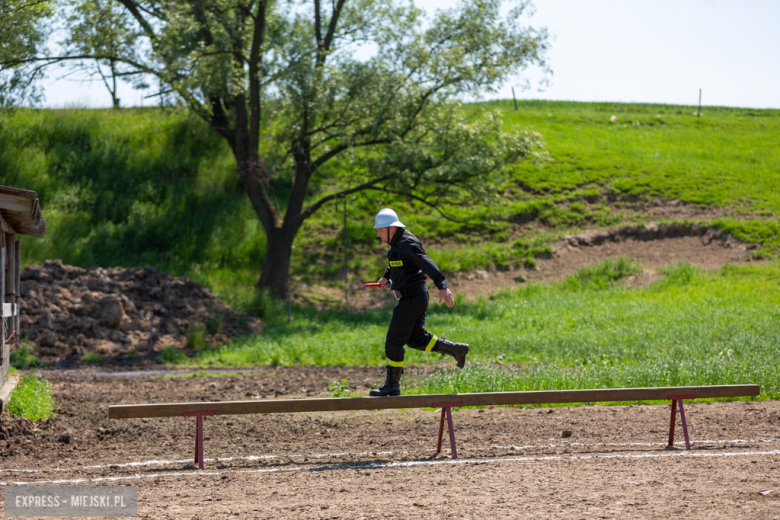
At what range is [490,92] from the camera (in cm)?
2270

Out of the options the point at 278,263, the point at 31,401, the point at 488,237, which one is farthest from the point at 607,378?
the point at 488,237

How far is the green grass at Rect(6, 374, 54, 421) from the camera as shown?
8.84 m

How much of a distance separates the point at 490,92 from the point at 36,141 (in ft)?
66.5

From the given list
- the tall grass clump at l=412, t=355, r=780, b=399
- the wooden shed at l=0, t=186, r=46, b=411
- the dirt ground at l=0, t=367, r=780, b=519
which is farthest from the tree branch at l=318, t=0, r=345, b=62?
the tall grass clump at l=412, t=355, r=780, b=399

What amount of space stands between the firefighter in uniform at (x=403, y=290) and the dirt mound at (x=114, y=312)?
12.2m

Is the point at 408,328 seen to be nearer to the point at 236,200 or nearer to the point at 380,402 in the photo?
the point at 380,402

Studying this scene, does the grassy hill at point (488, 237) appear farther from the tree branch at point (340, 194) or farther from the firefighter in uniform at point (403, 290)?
the firefighter in uniform at point (403, 290)

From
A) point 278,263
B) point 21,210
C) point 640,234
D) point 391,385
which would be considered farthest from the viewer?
point 640,234

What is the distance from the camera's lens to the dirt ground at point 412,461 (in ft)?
16.9

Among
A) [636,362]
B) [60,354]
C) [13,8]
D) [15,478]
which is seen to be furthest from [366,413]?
[13,8]

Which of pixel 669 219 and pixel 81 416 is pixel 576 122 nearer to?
pixel 669 219

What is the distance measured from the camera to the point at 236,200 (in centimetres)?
2894

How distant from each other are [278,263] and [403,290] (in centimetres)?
1697

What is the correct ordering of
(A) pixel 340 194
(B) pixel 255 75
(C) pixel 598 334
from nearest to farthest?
(C) pixel 598 334 → (B) pixel 255 75 → (A) pixel 340 194
